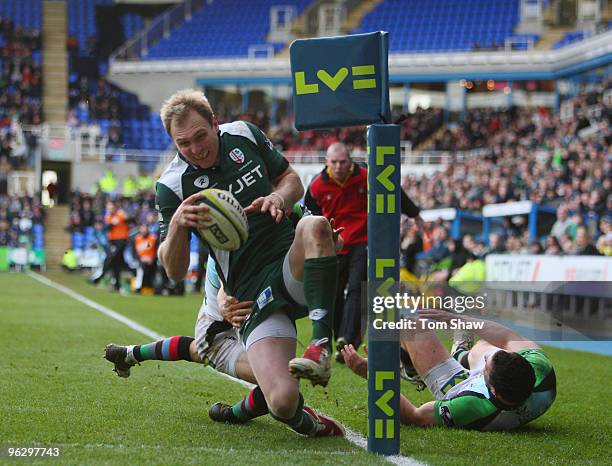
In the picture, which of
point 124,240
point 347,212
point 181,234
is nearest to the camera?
point 181,234

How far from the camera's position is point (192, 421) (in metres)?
5.78

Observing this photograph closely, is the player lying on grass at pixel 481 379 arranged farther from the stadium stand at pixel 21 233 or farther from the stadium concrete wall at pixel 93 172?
the stadium concrete wall at pixel 93 172

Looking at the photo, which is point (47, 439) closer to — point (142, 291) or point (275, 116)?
point (142, 291)

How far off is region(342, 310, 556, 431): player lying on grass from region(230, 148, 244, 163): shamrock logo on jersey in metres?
1.17

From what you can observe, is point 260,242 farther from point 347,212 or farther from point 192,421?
point 347,212

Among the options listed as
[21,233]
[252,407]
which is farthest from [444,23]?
[252,407]

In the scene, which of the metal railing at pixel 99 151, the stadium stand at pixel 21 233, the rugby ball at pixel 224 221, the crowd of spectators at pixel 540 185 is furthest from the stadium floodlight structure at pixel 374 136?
the metal railing at pixel 99 151

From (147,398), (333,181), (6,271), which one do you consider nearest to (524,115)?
(6,271)

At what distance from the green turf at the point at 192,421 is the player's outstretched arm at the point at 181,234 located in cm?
86

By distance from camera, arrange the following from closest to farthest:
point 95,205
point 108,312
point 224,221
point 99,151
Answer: point 224,221 < point 108,312 < point 95,205 < point 99,151

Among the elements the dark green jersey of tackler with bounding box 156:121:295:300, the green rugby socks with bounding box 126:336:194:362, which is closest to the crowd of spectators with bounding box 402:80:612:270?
the green rugby socks with bounding box 126:336:194:362

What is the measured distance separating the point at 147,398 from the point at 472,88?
1467 inches

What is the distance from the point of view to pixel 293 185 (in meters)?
5.59

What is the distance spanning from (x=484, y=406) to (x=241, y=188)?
1.78m
